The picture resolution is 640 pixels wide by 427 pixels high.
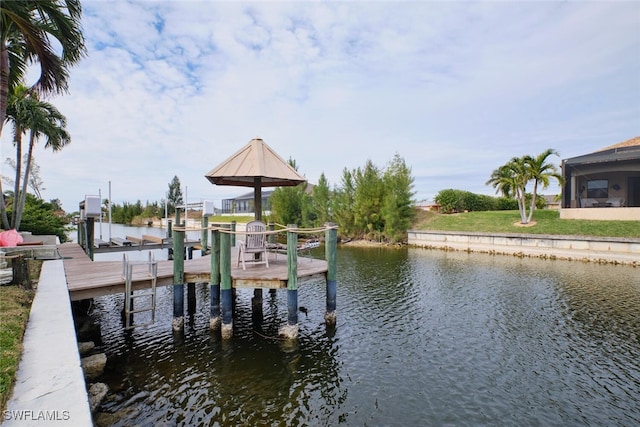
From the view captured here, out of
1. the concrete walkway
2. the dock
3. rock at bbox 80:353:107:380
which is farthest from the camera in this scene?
the dock

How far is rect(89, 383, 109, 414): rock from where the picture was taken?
4.67m

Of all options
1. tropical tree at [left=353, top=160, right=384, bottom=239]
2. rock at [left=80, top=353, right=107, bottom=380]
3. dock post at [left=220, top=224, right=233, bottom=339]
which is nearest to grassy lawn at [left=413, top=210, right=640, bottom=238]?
tropical tree at [left=353, top=160, right=384, bottom=239]

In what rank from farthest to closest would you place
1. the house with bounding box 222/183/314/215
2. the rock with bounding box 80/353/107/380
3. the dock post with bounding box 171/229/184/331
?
the house with bounding box 222/183/314/215 < the dock post with bounding box 171/229/184/331 < the rock with bounding box 80/353/107/380

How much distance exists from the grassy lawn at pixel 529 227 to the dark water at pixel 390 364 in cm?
1169

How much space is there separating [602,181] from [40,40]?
122 feet

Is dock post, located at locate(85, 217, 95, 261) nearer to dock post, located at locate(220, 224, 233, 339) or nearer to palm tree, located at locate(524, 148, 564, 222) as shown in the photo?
dock post, located at locate(220, 224, 233, 339)

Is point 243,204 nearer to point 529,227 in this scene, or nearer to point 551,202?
point 529,227

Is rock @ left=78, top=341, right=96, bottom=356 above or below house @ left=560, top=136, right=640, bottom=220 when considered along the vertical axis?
below

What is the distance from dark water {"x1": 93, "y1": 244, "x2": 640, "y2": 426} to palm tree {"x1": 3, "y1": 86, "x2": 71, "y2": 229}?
28.6ft

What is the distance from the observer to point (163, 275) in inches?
309

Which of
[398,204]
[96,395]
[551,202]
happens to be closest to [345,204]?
[398,204]

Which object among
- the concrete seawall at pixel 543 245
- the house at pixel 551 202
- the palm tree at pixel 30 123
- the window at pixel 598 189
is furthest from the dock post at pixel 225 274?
the house at pixel 551 202

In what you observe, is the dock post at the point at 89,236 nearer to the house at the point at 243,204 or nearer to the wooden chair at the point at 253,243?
the wooden chair at the point at 253,243

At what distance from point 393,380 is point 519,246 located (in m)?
21.7
